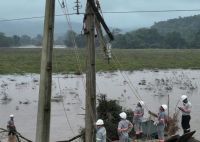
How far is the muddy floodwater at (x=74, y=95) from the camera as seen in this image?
1113 inches

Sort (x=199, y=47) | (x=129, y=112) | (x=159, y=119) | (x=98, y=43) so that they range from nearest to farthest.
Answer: (x=98, y=43)
(x=159, y=119)
(x=129, y=112)
(x=199, y=47)

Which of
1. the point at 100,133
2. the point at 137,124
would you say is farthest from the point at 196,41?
the point at 100,133

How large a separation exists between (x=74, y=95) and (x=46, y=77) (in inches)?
1186

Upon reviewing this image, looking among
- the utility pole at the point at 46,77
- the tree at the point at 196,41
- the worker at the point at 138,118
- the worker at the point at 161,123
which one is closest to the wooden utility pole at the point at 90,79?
the utility pole at the point at 46,77

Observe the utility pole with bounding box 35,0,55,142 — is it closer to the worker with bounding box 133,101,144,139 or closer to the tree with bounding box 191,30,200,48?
the worker with bounding box 133,101,144,139

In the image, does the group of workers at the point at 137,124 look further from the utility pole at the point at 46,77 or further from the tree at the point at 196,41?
the tree at the point at 196,41

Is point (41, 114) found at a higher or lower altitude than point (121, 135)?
higher

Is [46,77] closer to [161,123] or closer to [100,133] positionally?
[100,133]

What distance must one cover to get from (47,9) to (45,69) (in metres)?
1.10

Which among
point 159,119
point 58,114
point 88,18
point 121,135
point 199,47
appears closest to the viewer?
point 88,18

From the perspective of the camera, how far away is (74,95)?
3975cm

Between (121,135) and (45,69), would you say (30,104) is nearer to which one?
(121,135)

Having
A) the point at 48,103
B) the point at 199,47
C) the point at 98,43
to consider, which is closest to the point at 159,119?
the point at 98,43

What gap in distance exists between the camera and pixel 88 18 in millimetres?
13906
